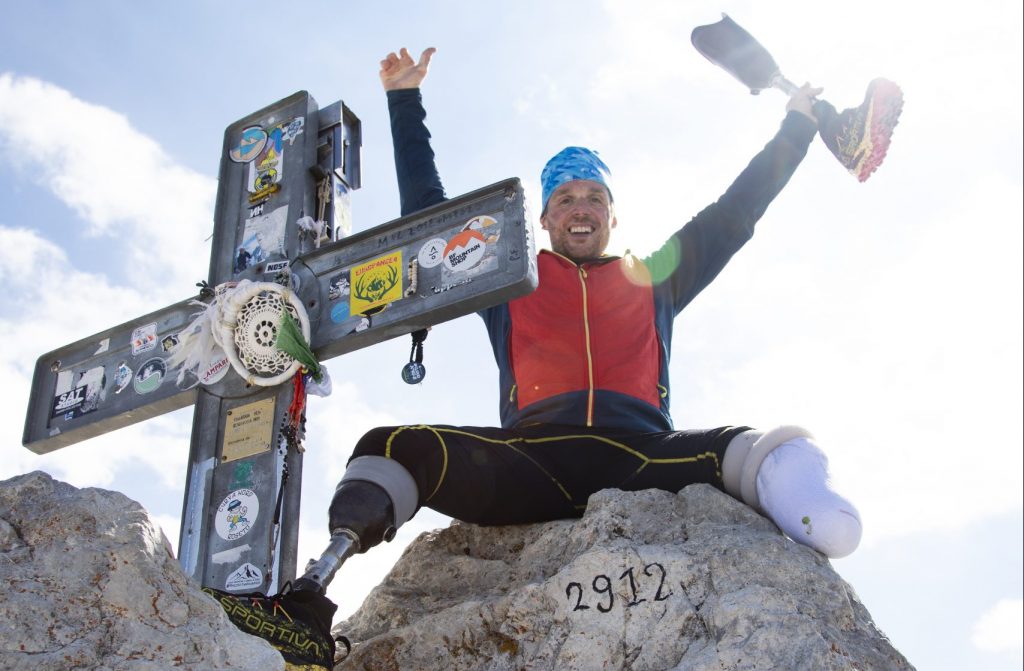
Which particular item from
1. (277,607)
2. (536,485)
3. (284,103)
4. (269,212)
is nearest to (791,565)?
(536,485)

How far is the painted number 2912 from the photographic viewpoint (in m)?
3.06

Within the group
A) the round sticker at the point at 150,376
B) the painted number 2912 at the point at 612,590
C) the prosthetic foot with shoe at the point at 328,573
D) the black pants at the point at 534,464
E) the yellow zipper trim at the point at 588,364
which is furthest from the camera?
the round sticker at the point at 150,376

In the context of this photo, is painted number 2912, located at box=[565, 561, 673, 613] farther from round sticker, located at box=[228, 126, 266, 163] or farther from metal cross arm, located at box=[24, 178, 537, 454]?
round sticker, located at box=[228, 126, 266, 163]

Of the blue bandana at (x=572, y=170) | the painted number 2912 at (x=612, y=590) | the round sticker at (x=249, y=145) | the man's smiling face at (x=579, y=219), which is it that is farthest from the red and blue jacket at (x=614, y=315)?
the painted number 2912 at (x=612, y=590)

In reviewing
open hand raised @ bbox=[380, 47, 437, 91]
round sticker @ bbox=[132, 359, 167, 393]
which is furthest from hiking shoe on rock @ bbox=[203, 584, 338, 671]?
open hand raised @ bbox=[380, 47, 437, 91]

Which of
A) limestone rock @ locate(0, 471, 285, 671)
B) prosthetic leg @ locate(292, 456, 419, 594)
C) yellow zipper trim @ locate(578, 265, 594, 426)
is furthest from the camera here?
yellow zipper trim @ locate(578, 265, 594, 426)

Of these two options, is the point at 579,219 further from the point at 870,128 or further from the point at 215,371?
the point at 215,371

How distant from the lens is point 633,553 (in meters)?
3.18

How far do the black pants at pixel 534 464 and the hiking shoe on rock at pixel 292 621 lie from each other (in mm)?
733

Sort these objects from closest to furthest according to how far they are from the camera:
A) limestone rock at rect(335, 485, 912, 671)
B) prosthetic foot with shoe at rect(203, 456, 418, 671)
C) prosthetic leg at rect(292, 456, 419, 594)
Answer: limestone rock at rect(335, 485, 912, 671)
prosthetic foot with shoe at rect(203, 456, 418, 671)
prosthetic leg at rect(292, 456, 419, 594)

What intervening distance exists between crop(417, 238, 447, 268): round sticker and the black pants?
2.27 feet

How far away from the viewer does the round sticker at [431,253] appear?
428cm

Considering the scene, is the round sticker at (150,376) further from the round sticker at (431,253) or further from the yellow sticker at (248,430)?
the round sticker at (431,253)

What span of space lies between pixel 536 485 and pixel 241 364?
1.44 meters
